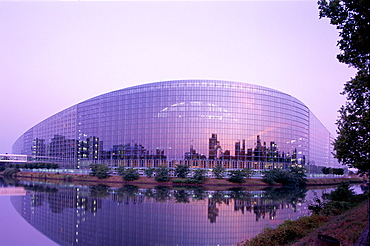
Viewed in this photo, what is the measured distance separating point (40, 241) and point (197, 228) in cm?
1246

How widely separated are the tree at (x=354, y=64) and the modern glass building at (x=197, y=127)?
67071 millimetres

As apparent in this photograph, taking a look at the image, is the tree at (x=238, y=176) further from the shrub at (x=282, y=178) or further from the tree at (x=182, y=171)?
the tree at (x=182, y=171)

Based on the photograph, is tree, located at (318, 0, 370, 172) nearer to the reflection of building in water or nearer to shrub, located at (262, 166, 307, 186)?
the reflection of building in water

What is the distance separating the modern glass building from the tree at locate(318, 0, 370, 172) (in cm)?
6707

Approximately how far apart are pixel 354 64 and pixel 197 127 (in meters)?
72.3

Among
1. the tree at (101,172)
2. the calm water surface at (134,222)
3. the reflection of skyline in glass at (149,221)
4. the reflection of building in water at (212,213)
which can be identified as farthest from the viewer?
the tree at (101,172)

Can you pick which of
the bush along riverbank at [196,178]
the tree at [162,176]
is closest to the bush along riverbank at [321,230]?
the bush along riverbank at [196,178]

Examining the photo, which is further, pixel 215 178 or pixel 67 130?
pixel 67 130

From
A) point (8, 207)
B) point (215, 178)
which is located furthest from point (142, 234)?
point (215, 178)

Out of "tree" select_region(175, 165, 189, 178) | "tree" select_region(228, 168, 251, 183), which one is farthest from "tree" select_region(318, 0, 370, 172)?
"tree" select_region(175, 165, 189, 178)

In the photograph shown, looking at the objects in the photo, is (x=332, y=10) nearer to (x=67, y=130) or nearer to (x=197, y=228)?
(x=197, y=228)

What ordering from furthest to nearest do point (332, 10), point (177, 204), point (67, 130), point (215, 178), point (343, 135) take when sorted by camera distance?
point (67, 130) → point (215, 178) → point (177, 204) → point (343, 135) → point (332, 10)

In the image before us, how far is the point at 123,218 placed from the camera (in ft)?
92.6

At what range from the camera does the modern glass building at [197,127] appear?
289 feet
